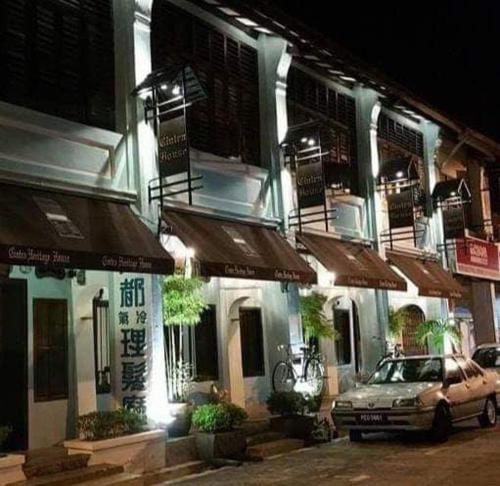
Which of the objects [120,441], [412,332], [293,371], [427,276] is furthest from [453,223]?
[120,441]

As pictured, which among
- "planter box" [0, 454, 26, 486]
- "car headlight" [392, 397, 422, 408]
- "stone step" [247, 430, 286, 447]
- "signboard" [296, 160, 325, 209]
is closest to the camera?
"planter box" [0, 454, 26, 486]

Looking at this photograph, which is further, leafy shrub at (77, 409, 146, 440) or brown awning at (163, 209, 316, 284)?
brown awning at (163, 209, 316, 284)

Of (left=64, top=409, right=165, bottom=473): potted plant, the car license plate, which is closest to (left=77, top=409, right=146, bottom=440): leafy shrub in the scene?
(left=64, top=409, right=165, bottom=473): potted plant

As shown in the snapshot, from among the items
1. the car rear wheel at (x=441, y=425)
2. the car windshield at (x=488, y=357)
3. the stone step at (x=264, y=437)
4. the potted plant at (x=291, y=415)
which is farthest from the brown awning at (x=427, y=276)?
the stone step at (x=264, y=437)

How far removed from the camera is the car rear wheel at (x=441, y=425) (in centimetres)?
1331

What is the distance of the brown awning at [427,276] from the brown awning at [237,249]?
554cm

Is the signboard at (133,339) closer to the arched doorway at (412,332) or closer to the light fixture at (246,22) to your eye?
the light fixture at (246,22)

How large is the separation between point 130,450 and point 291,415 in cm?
398

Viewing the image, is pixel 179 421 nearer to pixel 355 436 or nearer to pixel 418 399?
pixel 355 436

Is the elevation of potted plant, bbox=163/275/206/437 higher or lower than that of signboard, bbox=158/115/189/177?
lower

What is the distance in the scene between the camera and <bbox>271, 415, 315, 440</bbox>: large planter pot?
46.2 feet

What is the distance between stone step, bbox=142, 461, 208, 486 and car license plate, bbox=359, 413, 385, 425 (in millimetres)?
3034

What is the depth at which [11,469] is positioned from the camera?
31.7ft

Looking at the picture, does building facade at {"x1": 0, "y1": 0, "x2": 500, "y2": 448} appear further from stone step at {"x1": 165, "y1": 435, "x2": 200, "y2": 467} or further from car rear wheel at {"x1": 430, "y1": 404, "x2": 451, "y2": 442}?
car rear wheel at {"x1": 430, "y1": 404, "x2": 451, "y2": 442}
